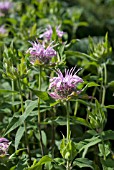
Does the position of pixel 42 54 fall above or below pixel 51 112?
above

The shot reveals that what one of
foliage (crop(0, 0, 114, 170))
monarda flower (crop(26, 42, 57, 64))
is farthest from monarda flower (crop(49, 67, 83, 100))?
monarda flower (crop(26, 42, 57, 64))

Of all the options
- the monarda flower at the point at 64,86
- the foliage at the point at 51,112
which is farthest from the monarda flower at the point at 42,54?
the monarda flower at the point at 64,86

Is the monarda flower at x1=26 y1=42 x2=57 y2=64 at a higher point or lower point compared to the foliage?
higher

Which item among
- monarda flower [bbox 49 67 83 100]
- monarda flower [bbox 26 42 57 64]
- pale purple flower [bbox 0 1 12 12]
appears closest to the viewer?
monarda flower [bbox 49 67 83 100]

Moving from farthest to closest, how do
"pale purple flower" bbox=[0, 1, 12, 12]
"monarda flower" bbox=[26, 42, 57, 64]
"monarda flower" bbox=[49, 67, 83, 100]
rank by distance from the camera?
"pale purple flower" bbox=[0, 1, 12, 12] → "monarda flower" bbox=[26, 42, 57, 64] → "monarda flower" bbox=[49, 67, 83, 100]

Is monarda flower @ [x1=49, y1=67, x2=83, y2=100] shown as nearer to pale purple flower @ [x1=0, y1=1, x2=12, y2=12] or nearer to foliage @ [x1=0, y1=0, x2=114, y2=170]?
foliage @ [x1=0, y1=0, x2=114, y2=170]

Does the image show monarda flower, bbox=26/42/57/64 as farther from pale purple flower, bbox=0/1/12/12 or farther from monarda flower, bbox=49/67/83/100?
pale purple flower, bbox=0/1/12/12

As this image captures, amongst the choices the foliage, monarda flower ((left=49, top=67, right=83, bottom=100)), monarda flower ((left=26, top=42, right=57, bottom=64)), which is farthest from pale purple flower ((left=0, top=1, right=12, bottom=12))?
monarda flower ((left=49, top=67, right=83, bottom=100))

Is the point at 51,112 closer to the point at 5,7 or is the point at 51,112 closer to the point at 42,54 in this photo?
the point at 42,54

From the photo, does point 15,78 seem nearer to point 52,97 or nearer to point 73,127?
point 52,97

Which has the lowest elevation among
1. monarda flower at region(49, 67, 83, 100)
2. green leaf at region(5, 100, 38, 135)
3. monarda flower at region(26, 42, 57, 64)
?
green leaf at region(5, 100, 38, 135)

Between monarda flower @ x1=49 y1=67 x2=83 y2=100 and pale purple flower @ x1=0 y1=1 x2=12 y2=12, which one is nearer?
monarda flower @ x1=49 y1=67 x2=83 y2=100

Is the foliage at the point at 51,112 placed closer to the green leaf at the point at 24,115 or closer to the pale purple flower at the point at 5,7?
the green leaf at the point at 24,115

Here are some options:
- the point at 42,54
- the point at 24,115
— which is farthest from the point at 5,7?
the point at 24,115
